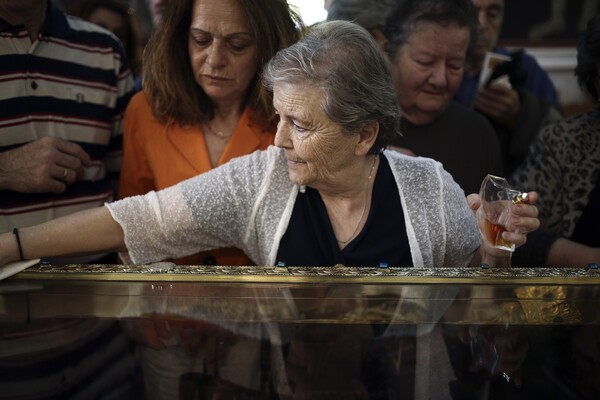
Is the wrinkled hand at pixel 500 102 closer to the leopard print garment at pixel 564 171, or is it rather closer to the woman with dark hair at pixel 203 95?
the leopard print garment at pixel 564 171

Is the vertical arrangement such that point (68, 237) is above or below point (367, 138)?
below

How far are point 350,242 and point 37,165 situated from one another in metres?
0.89

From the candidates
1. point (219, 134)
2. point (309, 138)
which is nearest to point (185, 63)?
point (219, 134)

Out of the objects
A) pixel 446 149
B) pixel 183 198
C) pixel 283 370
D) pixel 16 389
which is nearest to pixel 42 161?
pixel 183 198

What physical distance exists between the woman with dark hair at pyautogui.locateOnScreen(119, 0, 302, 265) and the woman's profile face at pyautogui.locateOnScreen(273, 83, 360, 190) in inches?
14.4

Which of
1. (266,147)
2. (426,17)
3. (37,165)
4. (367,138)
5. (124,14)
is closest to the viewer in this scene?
(367,138)

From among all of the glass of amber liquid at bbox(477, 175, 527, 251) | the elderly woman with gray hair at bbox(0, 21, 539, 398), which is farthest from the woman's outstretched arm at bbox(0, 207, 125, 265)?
the glass of amber liquid at bbox(477, 175, 527, 251)

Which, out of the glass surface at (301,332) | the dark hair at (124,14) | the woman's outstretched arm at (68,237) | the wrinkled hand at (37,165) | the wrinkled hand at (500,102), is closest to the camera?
the glass surface at (301,332)

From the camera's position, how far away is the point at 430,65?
2605 millimetres

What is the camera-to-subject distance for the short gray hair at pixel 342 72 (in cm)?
192

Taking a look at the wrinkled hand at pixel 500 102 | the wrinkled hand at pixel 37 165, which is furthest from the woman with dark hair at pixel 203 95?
the wrinkled hand at pixel 500 102

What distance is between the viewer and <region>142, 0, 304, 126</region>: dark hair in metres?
2.30

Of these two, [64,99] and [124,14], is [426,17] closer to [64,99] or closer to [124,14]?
[64,99]

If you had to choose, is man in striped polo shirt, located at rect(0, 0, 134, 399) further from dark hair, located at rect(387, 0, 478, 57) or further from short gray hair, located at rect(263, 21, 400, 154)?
dark hair, located at rect(387, 0, 478, 57)
